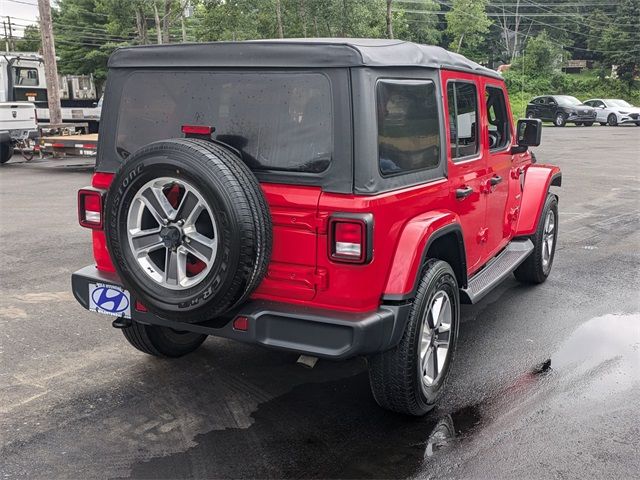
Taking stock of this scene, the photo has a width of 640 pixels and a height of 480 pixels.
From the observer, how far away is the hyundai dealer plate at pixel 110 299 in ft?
12.3

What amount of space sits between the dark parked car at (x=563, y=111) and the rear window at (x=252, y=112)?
110 feet

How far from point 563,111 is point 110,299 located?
33959 mm

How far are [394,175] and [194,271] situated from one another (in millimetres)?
1149

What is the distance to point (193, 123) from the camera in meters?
3.65

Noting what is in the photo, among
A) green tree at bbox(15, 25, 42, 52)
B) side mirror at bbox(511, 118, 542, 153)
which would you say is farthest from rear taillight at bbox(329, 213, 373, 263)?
green tree at bbox(15, 25, 42, 52)

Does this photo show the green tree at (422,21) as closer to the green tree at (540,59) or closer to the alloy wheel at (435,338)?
the green tree at (540,59)

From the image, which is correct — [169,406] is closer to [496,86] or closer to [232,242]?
[232,242]

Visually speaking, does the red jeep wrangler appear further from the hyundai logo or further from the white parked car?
the white parked car

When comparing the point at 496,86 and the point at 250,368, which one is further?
the point at 496,86

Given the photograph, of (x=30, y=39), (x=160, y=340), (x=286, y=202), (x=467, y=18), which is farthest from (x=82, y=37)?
(x=286, y=202)

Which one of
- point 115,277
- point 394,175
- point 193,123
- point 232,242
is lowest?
point 115,277

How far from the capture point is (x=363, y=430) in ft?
11.8

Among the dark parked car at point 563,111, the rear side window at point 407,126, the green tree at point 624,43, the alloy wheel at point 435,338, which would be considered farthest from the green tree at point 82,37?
the alloy wheel at point 435,338

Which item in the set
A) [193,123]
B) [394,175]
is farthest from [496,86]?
[193,123]
